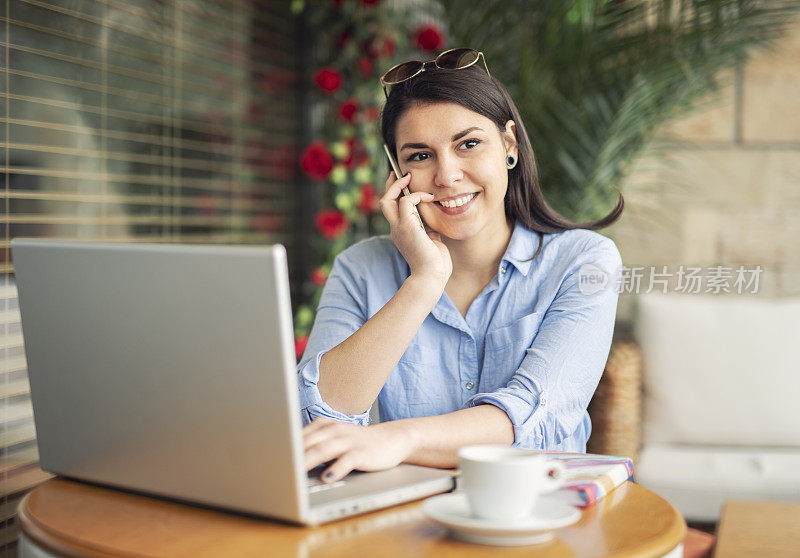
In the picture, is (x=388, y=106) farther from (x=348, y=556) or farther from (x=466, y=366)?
(x=348, y=556)

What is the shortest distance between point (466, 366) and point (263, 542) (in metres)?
0.82

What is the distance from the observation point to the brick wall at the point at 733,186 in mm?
3141

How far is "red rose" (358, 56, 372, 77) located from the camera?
324 cm

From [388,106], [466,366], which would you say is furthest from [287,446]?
[388,106]

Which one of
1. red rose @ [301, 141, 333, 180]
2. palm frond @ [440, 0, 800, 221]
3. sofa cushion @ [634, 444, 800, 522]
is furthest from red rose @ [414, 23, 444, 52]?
sofa cushion @ [634, 444, 800, 522]

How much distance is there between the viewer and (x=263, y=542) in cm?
79

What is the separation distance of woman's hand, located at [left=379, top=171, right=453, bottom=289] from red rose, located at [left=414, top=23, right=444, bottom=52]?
162 cm

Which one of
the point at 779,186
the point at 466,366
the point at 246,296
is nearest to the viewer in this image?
the point at 246,296

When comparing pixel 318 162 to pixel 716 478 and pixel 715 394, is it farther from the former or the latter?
pixel 716 478

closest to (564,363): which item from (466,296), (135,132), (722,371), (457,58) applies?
(466,296)

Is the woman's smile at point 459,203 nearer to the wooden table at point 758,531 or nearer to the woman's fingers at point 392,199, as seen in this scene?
the woman's fingers at point 392,199

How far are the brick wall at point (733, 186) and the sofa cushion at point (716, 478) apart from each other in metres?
0.72

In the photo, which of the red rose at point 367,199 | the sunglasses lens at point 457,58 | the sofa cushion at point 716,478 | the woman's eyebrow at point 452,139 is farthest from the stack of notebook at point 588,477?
the red rose at point 367,199

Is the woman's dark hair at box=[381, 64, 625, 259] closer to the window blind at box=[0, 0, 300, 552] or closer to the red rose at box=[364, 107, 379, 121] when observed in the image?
the window blind at box=[0, 0, 300, 552]
